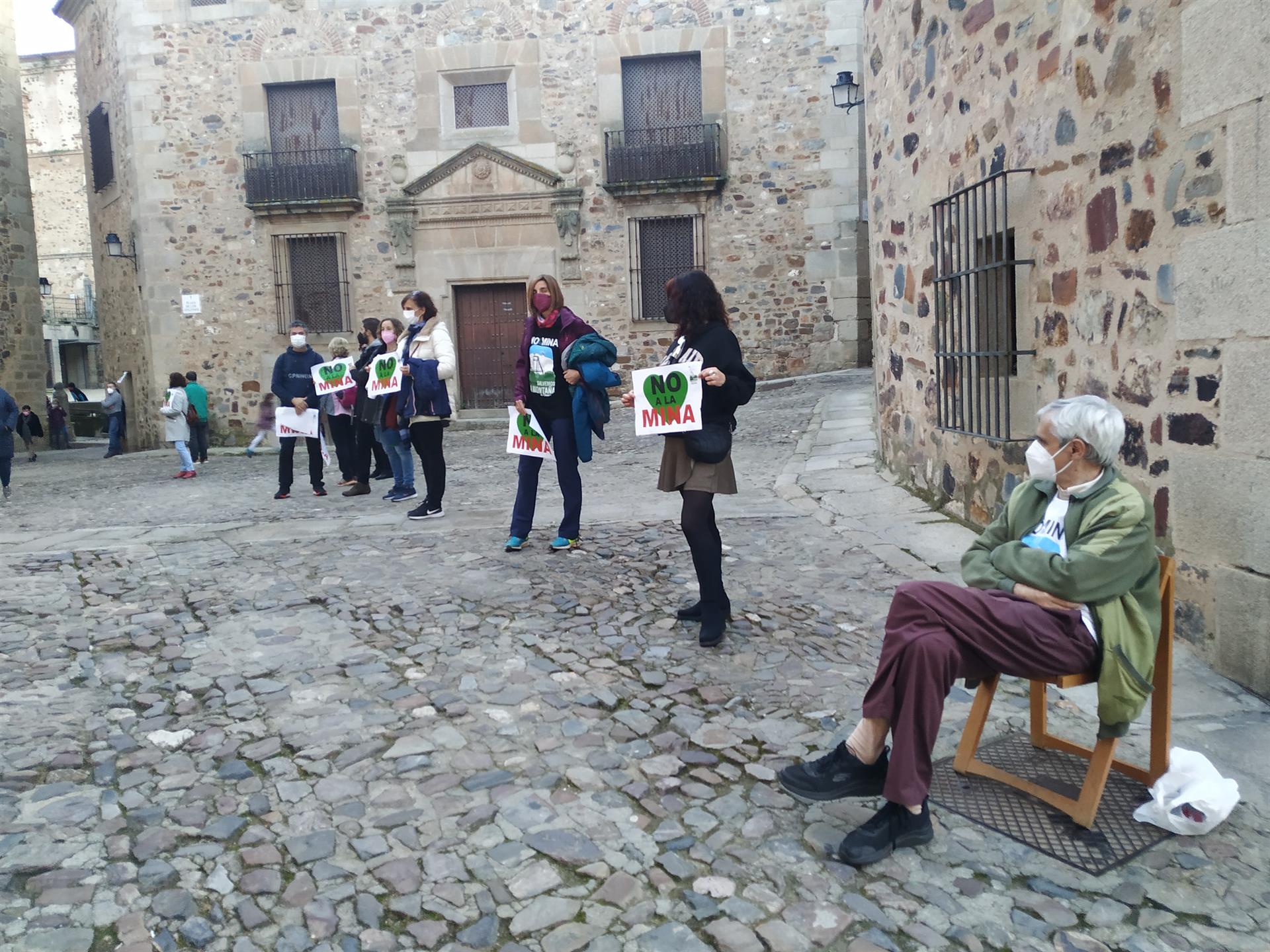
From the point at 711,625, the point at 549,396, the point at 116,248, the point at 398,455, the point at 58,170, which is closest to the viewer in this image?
the point at 711,625

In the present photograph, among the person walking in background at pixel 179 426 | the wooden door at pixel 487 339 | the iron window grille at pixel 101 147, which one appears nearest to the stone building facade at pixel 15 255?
the iron window grille at pixel 101 147

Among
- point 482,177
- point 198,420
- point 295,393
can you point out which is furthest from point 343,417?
point 482,177

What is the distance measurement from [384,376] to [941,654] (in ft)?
20.1

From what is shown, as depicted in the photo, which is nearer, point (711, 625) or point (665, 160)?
point (711, 625)

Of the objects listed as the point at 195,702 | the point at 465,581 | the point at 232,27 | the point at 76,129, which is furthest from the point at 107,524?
the point at 76,129

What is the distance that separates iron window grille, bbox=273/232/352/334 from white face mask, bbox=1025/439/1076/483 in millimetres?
15921

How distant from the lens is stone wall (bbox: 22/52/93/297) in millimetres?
33938

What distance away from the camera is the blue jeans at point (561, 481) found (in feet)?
19.3

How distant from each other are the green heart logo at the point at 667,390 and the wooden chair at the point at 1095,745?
6.03 ft

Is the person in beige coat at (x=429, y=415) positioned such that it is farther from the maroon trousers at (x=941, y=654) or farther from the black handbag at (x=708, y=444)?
the maroon trousers at (x=941, y=654)

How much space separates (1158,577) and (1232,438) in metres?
1.14

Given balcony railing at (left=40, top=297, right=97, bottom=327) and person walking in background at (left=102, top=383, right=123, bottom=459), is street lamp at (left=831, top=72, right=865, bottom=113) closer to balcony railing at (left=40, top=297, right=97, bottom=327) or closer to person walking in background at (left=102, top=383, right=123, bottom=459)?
person walking in background at (left=102, top=383, right=123, bottom=459)

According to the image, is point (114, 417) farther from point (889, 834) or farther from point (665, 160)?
point (889, 834)

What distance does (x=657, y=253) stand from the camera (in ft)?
54.9
